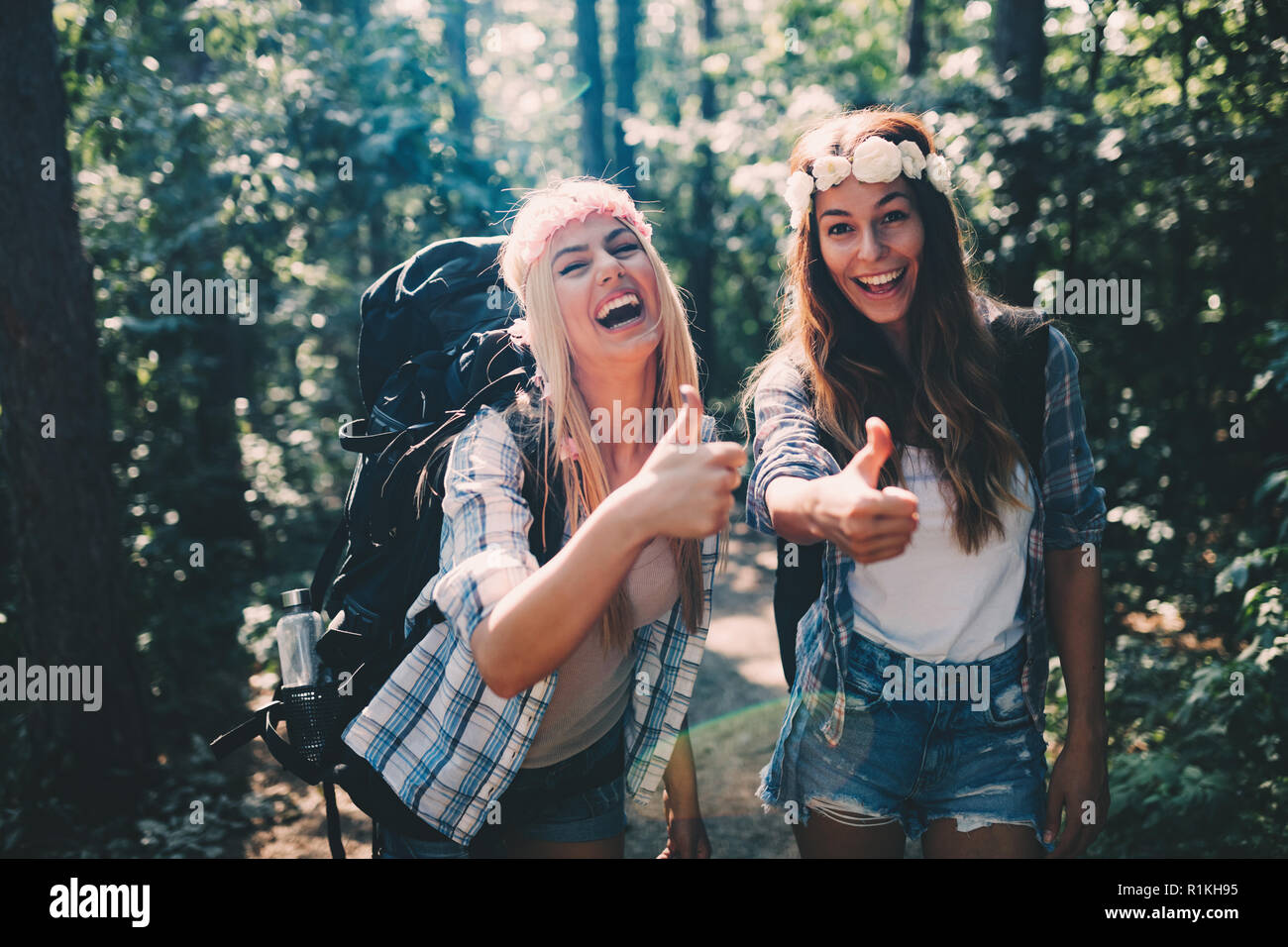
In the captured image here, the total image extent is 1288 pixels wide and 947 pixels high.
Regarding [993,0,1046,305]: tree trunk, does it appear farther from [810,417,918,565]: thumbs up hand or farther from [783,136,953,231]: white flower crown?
[810,417,918,565]: thumbs up hand

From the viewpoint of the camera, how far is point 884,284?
2.05 m

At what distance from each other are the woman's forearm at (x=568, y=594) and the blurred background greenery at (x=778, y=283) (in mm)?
3036

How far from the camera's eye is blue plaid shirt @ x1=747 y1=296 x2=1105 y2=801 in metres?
1.98

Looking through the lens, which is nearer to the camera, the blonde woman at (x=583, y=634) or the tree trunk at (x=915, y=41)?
the blonde woman at (x=583, y=634)

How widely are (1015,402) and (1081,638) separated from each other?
1.85 ft

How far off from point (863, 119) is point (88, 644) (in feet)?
14.0

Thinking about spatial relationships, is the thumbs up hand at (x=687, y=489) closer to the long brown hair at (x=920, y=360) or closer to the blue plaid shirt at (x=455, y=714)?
the blue plaid shirt at (x=455, y=714)

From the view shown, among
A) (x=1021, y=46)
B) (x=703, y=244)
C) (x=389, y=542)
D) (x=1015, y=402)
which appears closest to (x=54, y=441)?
(x=389, y=542)

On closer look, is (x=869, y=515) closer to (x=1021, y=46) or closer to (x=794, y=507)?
(x=794, y=507)

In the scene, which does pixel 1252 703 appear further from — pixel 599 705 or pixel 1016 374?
pixel 599 705

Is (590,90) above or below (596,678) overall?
above

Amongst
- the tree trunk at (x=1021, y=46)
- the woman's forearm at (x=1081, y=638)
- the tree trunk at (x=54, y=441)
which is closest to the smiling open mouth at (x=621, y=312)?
the woman's forearm at (x=1081, y=638)

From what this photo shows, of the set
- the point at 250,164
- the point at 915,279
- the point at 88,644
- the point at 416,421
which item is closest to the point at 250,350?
the point at 250,164

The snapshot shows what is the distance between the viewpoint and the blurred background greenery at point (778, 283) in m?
4.25
